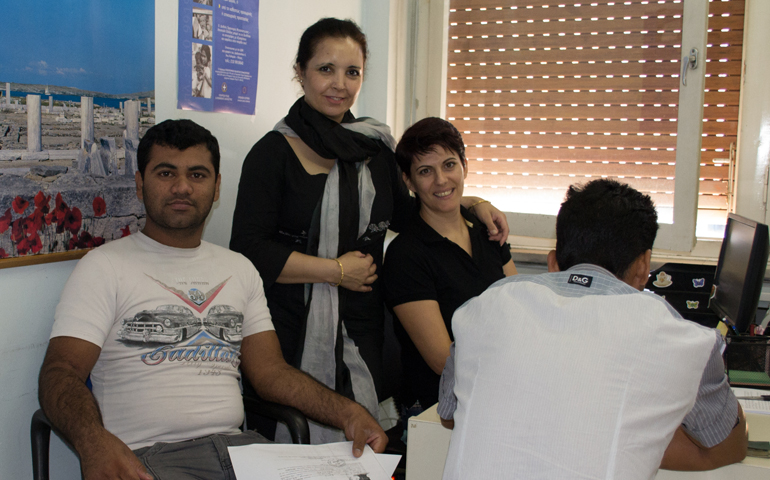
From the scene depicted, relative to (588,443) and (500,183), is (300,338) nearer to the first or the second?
(588,443)

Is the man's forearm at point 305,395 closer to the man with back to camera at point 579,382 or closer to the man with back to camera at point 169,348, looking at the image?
the man with back to camera at point 169,348

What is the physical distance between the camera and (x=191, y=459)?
4.27 feet

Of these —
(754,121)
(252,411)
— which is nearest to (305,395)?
(252,411)

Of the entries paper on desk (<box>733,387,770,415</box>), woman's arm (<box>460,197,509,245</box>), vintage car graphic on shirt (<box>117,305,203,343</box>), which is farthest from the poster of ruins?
paper on desk (<box>733,387,770,415</box>)

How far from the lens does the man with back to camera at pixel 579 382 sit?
904mm

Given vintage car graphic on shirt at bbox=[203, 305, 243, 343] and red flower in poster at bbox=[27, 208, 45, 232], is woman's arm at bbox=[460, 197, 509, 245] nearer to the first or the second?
vintage car graphic on shirt at bbox=[203, 305, 243, 343]

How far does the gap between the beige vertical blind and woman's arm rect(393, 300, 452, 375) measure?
148 cm

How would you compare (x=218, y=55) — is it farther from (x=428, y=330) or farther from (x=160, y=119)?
(x=428, y=330)

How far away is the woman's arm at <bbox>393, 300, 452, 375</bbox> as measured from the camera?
5.59 ft

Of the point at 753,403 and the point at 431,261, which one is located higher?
the point at 431,261

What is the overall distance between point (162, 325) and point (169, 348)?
0.05 metres

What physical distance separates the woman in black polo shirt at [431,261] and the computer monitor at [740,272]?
2.30 feet

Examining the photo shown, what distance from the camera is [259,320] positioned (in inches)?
62.9

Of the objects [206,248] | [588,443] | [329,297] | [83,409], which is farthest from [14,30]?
[588,443]
